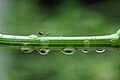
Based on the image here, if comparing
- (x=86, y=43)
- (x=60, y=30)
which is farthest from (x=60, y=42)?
(x=60, y=30)

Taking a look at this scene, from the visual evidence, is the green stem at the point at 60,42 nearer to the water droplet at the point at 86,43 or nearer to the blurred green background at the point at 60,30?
the water droplet at the point at 86,43

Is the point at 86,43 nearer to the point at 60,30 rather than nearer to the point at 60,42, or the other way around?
the point at 60,42

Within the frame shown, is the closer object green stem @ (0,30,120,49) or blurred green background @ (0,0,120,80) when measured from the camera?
green stem @ (0,30,120,49)

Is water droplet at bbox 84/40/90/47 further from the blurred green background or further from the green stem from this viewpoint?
the blurred green background

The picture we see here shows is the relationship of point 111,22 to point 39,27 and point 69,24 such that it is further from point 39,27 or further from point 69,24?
point 39,27

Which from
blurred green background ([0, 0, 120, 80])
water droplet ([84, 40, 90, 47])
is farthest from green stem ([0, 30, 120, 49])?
blurred green background ([0, 0, 120, 80])

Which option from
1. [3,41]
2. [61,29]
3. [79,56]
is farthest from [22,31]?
[3,41]

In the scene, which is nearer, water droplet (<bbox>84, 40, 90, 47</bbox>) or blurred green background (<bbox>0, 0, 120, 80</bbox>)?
water droplet (<bbox>84, 40, 90, 47</bbox>)
